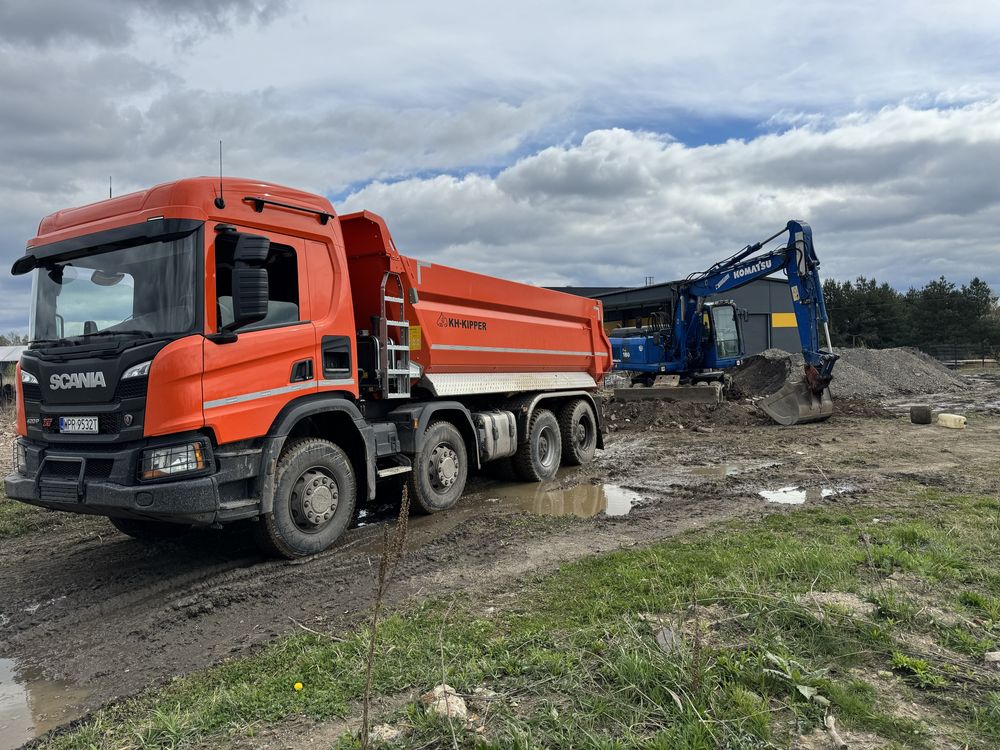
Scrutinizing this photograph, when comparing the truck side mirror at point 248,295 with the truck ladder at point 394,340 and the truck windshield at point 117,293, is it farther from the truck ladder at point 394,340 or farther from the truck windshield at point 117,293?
the truck ladder at point 394,340

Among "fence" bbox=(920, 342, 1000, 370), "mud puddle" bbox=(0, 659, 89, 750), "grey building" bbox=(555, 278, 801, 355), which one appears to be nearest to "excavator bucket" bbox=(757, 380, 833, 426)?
"mud puddle" bbox=(0, 659, 89, 750)

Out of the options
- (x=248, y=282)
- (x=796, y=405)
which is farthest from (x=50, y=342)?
(x=796, y=405)

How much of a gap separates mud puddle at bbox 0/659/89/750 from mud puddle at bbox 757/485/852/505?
6501mm

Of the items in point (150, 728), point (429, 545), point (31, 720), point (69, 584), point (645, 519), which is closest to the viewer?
point (150, 728)

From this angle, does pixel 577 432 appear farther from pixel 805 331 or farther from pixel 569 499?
pixel 805 331

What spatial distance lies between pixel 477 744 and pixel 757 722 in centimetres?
105

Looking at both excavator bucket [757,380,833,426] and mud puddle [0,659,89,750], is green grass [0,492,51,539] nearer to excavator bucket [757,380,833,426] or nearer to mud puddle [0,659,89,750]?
mud puddle [0,659,89,750]

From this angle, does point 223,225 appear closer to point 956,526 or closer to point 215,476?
point 215,476

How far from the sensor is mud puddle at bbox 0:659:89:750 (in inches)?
128

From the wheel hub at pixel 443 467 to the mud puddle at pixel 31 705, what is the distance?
3977 mm

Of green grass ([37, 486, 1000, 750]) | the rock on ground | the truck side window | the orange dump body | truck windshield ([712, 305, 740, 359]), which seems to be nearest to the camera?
green grass ([37, 486, 1000, 750])

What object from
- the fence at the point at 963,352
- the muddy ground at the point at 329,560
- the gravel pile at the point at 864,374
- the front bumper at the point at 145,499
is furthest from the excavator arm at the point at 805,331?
the fence at the point at 963,352

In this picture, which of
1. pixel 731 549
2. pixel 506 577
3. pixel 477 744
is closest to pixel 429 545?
pixel 506 577

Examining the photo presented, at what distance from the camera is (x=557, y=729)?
103 inches
